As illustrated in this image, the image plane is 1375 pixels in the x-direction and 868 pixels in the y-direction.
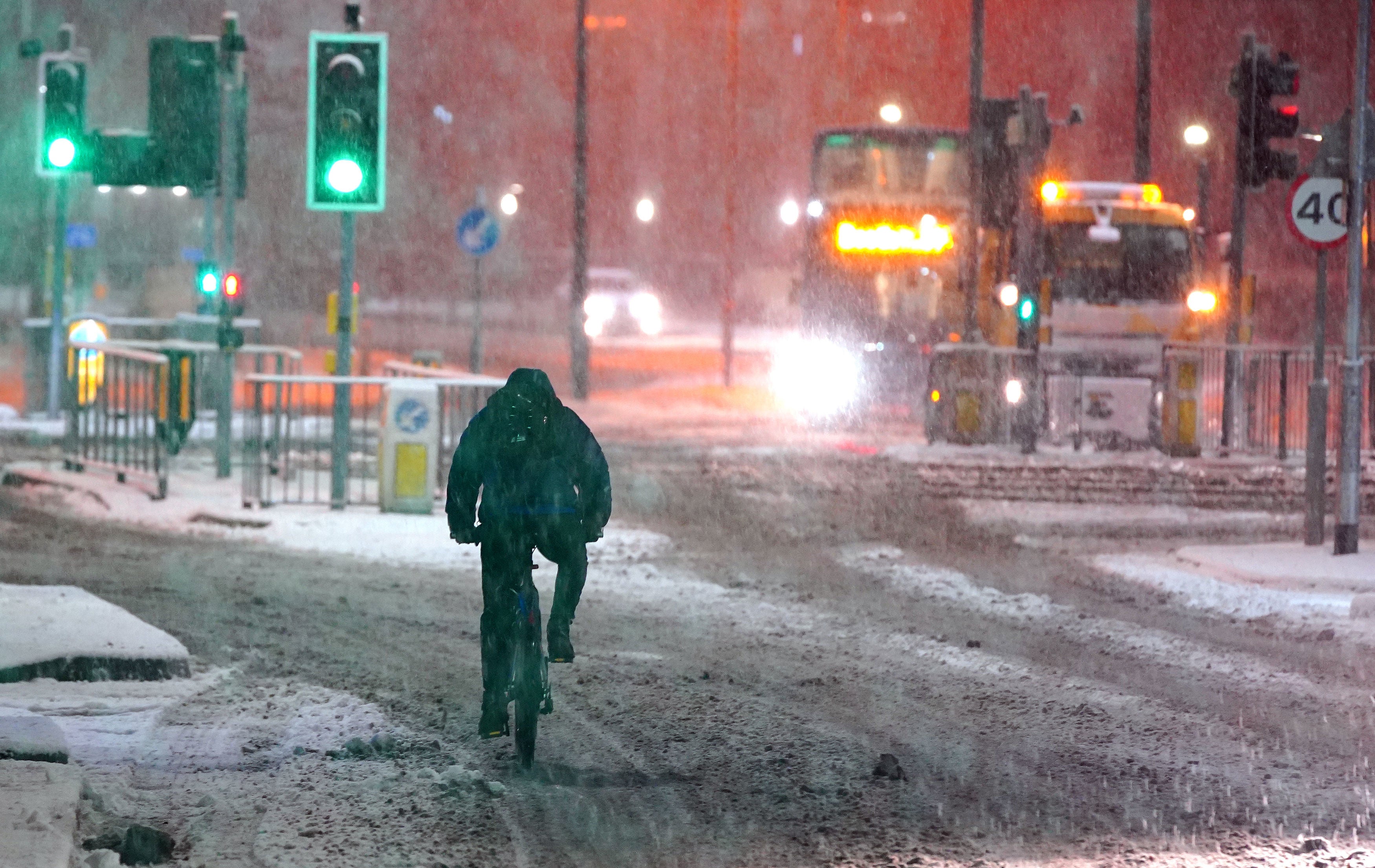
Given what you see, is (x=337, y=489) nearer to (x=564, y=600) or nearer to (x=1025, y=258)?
(x=564, y=600)

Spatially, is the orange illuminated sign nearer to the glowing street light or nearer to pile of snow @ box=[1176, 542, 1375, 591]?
the glowing street light

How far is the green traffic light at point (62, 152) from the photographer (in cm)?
1823

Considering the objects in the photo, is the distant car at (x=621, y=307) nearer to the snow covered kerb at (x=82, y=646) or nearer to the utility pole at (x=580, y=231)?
the utility pole at (x=580, y=231)

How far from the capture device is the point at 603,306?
2266 inches

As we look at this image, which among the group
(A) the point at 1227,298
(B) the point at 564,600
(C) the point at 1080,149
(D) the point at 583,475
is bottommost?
(B) the point at 564,600

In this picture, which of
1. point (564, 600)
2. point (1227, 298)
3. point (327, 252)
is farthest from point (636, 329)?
point (564, 600)

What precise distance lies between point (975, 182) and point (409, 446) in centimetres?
1146

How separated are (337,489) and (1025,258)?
10459mm

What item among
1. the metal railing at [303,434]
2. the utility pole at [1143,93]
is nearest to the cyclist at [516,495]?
the metal railing at [303,434]

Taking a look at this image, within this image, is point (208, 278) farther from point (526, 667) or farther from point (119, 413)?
point (526, 667)

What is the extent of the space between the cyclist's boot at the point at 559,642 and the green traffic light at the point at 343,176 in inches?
328

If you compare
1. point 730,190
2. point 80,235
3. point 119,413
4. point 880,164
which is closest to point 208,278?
point 119,413

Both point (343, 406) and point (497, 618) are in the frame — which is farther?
point (343, 406)

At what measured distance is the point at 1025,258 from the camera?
22.2 meters
